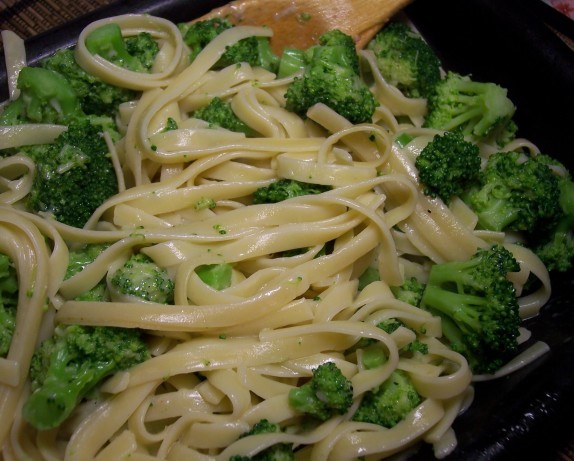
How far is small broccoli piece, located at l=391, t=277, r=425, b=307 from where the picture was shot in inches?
128

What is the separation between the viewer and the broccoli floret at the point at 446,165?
10.7 ft

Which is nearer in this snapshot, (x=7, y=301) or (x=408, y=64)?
(x=7, y=301)

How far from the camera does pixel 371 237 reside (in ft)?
10.4

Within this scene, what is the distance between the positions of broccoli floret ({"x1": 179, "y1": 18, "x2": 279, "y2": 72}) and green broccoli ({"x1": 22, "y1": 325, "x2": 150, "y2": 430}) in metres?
1.85

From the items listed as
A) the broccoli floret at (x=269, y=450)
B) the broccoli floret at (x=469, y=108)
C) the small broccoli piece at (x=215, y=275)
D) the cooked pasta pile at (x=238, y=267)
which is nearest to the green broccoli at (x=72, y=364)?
the cooked pasta pile at (x=238, y=267)

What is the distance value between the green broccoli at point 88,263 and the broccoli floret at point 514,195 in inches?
81.6

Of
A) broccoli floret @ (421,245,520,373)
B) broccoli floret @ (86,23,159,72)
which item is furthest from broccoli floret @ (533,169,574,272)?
broccoli floret @ (86,23,159,72)

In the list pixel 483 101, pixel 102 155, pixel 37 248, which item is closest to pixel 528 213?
pixel 483 101

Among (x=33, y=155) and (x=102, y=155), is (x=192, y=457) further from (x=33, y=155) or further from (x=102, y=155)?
(x=33, y=155)

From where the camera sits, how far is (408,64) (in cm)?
383

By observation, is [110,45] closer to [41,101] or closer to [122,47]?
[122,47]

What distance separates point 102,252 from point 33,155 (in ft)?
2.79

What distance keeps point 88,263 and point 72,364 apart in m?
0.59

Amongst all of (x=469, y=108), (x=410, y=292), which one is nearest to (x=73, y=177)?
(x=410, y=292)
